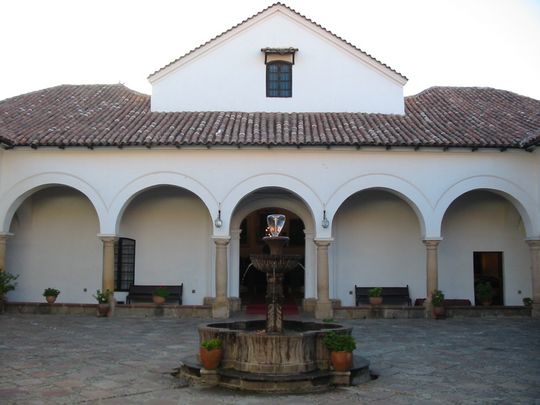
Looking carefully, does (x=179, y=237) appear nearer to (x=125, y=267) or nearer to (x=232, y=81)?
(x=125, y=267)

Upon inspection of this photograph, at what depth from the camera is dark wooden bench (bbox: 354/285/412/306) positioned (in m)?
18.4

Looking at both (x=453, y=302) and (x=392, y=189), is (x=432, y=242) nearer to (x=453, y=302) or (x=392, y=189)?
(x=392, y=189)

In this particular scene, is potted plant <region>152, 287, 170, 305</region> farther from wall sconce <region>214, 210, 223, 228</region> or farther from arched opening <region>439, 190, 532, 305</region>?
arched opening <region>439, 190, 532, 305</region>

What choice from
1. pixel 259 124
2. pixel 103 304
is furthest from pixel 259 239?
pixel 103 304

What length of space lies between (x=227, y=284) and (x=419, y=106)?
892 centimetres

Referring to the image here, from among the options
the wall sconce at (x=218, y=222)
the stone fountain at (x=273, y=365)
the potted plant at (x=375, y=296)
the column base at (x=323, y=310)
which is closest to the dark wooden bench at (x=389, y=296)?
the potted plant at (x=375, y=296)

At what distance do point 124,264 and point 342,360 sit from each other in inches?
486

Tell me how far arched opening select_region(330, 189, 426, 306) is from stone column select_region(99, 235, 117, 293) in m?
6.67

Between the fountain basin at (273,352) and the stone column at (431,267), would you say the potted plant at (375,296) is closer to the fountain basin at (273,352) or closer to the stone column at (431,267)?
the stone column at (431,267)

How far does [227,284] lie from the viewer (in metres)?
17.8

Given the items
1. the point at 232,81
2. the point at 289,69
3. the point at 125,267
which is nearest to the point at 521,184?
the point at 289,69

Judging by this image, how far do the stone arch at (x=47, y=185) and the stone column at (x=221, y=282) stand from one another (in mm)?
3419

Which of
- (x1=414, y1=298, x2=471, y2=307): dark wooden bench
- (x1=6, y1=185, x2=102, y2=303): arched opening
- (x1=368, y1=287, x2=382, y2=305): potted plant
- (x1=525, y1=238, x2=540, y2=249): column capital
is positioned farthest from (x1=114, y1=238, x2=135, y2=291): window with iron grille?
(x1=525, y1=238, x2=540, y2=249): column capital

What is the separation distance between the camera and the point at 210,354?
8.58m
